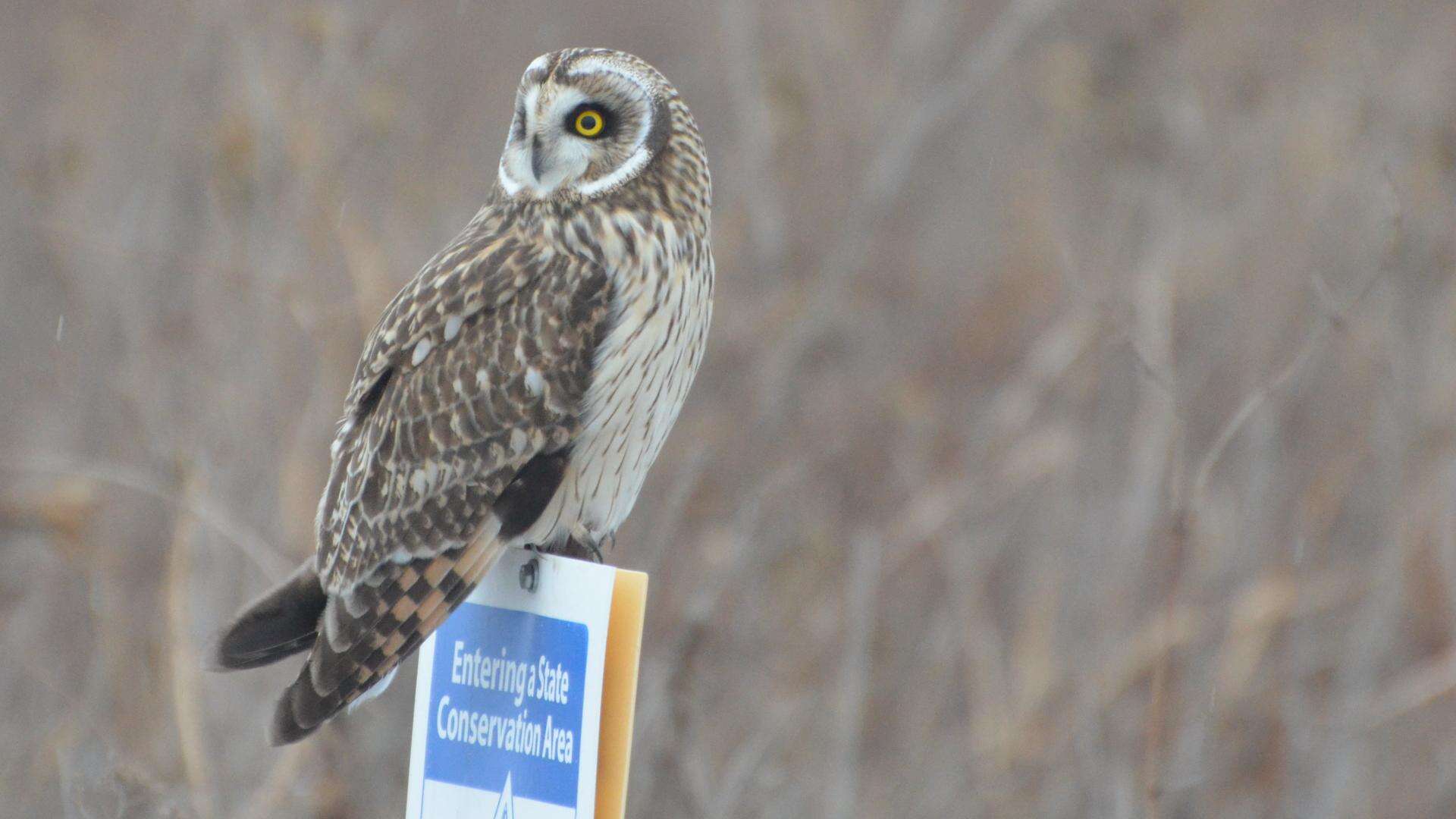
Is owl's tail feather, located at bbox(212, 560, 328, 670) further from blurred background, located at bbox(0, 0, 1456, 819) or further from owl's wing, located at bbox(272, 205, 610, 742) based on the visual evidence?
blurred background, located at bbox(0, 0, 1456, 819)

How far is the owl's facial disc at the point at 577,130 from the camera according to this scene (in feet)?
8.92

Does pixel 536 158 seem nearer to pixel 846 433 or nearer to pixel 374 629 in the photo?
pixel 374 629

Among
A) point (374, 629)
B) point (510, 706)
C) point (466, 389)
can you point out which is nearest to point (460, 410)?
point (466, 389)

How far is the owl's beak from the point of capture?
2801 millimetres

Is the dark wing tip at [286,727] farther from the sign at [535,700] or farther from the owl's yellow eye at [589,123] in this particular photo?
the owl's yellow eye at [589,123]

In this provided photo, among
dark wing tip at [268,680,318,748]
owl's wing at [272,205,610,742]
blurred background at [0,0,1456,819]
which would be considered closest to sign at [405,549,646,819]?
dark wing tip at [268,680,318,748]

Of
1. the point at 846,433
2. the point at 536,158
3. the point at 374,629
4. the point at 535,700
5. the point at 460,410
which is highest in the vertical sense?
the point at 846,433

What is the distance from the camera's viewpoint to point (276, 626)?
261cm

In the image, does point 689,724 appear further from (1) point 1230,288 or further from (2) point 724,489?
(1) point 1230,288

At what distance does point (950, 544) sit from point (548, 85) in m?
2.58

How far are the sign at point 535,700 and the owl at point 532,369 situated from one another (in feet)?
0.84

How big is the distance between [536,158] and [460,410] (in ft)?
1.48

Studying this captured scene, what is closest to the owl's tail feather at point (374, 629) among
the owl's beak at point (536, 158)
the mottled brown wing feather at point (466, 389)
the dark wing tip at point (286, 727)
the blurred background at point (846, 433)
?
the dark wing tip at point (286, 727)

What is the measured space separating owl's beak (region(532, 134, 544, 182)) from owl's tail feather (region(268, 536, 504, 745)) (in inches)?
25.6
